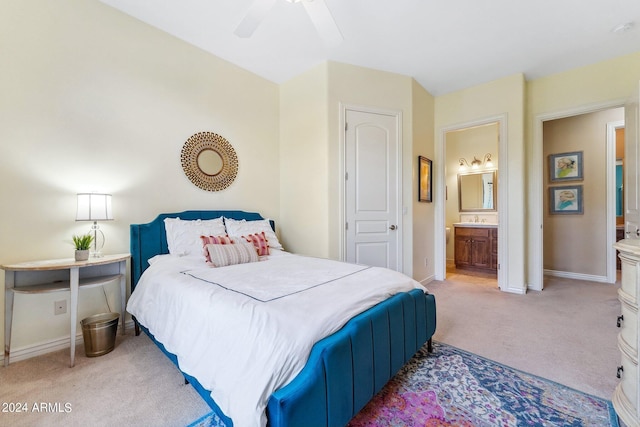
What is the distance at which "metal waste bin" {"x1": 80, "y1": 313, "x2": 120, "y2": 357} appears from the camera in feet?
6.72

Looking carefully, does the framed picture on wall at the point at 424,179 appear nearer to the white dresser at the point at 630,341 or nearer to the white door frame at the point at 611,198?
the white door frame at the point at 611,198

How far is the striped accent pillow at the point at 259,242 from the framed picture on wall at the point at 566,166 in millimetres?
4779

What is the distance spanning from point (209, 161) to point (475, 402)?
10.3ft

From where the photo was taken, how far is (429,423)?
1.40 metres

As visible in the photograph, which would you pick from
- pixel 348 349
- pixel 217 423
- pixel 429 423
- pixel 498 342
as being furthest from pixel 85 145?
pixel 498 342

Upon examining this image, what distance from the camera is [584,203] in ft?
13.7

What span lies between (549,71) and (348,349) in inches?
175

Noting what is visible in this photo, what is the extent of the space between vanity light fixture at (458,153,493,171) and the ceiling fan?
4006 mm

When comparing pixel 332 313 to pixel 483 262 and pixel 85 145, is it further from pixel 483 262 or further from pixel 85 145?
pixel 483 262

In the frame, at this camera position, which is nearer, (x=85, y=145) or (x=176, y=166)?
(x=85, y=145)

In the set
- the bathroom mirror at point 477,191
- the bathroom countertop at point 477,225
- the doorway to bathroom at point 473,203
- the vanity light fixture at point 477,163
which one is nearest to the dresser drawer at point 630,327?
the doorway to bathroom at point 473,203

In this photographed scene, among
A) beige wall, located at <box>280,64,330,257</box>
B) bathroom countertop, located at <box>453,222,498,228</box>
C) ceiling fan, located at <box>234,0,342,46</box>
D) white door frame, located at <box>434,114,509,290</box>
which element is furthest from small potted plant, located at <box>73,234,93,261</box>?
bathroom countertop, located at <box>453,222,498,228</box>

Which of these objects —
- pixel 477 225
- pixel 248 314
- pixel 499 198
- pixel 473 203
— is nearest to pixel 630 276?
pixel 248 314

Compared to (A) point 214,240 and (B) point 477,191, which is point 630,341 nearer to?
(A) point 214,240
